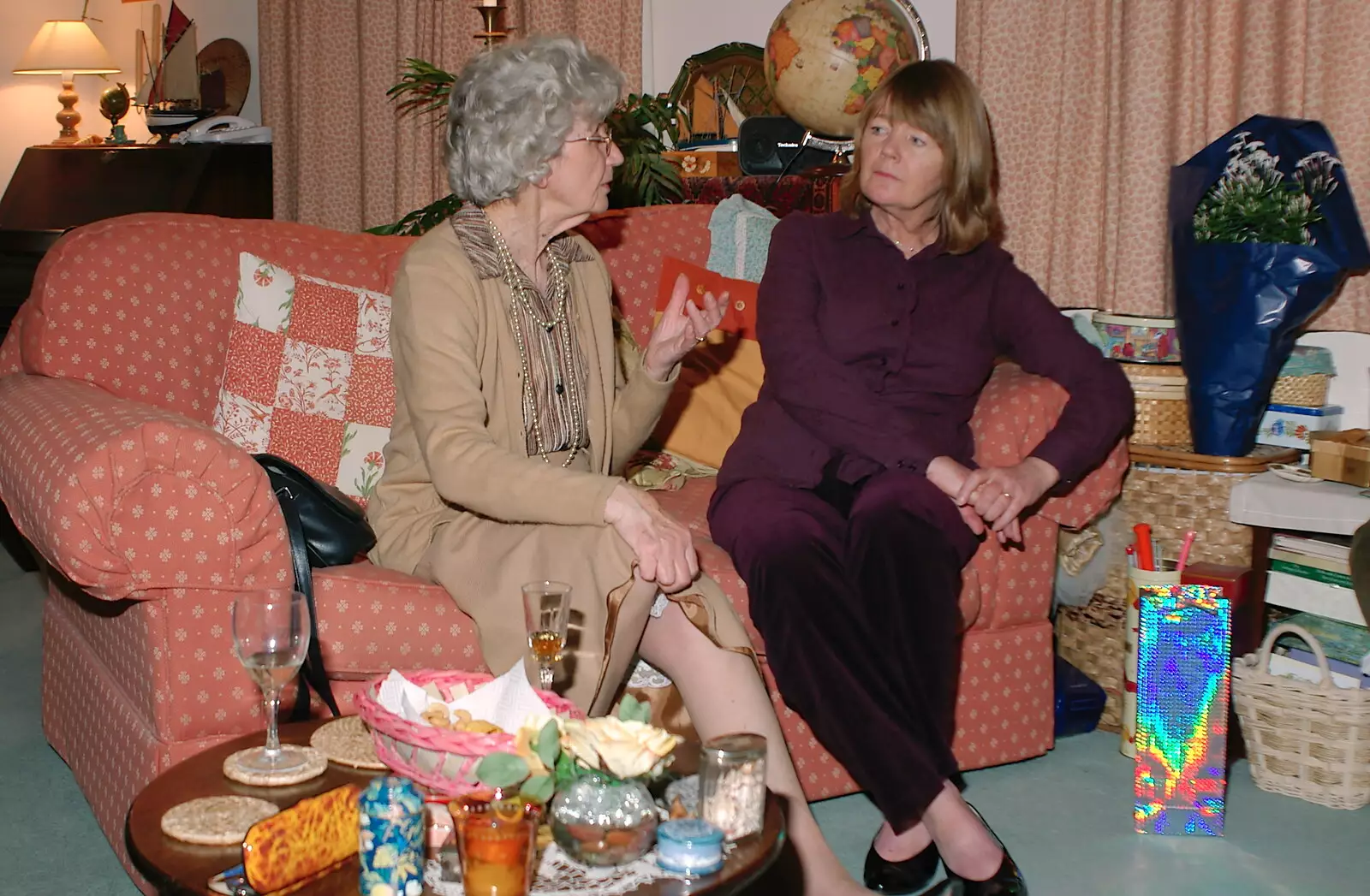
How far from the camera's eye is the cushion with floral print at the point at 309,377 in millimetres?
2314

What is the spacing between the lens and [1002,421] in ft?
7.79

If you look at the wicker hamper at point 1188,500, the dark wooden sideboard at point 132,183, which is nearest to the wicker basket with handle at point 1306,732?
the wicker hamper at point 1188,500

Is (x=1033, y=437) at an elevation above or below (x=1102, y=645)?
above

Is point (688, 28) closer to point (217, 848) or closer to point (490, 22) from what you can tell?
point (490, 22)

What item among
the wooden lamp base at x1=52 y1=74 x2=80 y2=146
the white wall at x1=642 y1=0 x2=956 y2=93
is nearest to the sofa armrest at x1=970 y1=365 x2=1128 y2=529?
the white wall at x1=642 y1=0 x2=956 y2=93

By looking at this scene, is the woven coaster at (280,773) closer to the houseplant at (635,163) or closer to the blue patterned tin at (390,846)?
the blue patterned tin at (390,846)

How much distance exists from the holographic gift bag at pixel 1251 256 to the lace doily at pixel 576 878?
177 cm

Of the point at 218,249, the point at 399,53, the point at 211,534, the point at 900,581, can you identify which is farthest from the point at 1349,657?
the point at 399,53

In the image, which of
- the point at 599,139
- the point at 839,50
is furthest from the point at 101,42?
the point at 599,139

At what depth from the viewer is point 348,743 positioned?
145cm

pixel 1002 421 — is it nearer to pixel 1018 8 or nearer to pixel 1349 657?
pixel 1349 657

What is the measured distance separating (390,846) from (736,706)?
2.41ft

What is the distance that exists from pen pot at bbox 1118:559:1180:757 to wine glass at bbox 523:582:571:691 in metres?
1.20

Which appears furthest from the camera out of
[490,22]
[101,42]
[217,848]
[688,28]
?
[101,42]
